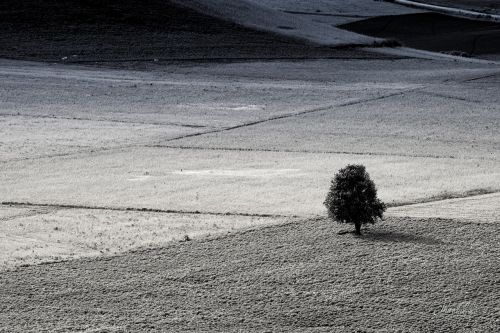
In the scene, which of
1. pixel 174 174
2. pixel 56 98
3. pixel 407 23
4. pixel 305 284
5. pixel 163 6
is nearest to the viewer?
pixel 305 284

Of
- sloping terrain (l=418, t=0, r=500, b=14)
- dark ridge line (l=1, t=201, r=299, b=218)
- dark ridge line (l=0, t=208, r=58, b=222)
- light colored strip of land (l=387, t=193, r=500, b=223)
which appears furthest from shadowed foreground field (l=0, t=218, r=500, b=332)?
sloping terrain (l=418, t=0, r=500, b=14)

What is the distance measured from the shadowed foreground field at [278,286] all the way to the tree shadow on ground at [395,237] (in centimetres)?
1

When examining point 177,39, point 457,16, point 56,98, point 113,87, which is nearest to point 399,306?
point 56,98

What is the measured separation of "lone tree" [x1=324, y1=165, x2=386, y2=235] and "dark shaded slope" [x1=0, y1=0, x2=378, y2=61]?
31.0 meters

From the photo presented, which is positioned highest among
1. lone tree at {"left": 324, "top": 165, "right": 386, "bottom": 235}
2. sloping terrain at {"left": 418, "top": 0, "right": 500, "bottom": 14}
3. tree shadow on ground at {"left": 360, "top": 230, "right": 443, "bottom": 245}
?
lone tree at {"left": 324, "top": 165, "right": 386, "bottom": 235}

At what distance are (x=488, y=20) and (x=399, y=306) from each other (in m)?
65.6

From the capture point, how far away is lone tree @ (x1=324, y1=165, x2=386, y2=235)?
11.7 metres

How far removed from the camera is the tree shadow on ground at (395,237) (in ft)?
36.9

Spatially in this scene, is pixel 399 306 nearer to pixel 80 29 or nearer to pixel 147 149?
pixel 147 149

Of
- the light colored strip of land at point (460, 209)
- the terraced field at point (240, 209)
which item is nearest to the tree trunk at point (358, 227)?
the terraced field at point (240, 209)

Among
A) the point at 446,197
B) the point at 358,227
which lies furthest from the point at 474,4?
the point at 358,227

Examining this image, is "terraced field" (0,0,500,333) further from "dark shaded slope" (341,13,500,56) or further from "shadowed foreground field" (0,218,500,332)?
"dark shaded slope" (341,13,500,56)

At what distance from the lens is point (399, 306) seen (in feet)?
29.9

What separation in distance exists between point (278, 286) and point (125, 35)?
38.9 metres
